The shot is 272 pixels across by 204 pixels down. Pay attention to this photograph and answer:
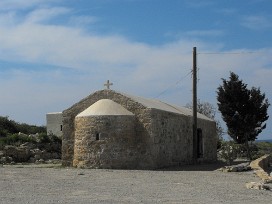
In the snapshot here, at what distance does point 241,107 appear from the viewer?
32000mm

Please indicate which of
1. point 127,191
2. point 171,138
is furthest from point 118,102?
point 127,191

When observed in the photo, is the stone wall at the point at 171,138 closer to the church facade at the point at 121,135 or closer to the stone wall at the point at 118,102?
the church facade at the point at 121,135

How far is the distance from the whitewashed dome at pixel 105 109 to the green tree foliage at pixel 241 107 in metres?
13.9

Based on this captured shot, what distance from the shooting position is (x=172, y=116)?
21609mm

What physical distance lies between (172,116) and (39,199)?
42.3 feet

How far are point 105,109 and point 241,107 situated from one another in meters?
15.2

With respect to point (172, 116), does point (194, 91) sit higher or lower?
higher

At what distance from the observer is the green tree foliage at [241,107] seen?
31766 millimetres

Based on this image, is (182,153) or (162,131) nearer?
(162,131)

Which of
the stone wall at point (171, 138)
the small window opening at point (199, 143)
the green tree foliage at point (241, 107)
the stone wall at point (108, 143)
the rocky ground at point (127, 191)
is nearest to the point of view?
the rocky ground at point (127, 191)

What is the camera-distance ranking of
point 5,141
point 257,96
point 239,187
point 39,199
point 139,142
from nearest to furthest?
1. point 39,199
2. point 239,187
3. point 139,142
4. point 5,141
5. point 257,96

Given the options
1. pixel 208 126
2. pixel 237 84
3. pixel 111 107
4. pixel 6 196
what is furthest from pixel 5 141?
pixel 6 196

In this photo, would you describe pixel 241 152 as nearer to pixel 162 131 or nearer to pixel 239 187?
pixel 162 131

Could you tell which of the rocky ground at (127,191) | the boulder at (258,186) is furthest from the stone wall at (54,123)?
the boulder at (258,186)
